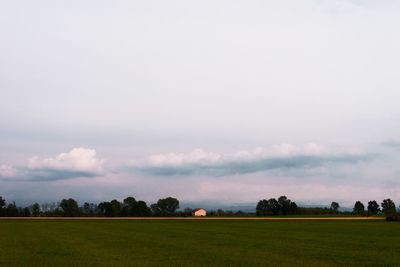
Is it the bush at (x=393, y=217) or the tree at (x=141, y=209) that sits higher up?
the tree at (x=141, y=209)

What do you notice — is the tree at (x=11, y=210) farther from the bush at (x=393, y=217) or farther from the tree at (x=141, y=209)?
the bush at (x=393, y=217)

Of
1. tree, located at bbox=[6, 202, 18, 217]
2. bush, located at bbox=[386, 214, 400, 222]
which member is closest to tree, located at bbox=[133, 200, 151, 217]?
tree, located at bbox=[6, 202, 18, 217]

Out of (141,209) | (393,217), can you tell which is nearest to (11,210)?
(141,209)

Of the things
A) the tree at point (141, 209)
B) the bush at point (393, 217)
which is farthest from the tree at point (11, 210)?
the bush at point (393, 217)

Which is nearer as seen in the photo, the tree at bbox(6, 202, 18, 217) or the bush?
the bush

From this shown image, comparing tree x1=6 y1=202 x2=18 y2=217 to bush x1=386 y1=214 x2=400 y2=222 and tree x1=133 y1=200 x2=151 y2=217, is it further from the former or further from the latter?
bush x1=386 y1=214 x2=400 y2=222

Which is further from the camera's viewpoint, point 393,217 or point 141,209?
point 141,209

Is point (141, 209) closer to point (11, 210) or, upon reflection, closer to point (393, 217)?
point (11, 210)

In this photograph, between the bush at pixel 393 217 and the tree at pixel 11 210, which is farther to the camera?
the tree at pixel 11 210

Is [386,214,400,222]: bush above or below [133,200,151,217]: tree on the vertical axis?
below
